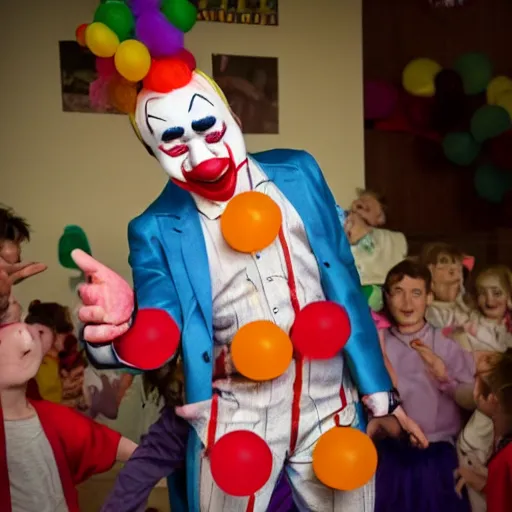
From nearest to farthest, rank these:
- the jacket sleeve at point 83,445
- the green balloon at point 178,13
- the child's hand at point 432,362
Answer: the green balloon at point 178,13, the jacket sleeve at point 83,445, the child's hand at point 432,362

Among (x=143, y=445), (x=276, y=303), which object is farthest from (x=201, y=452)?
(x=276, y=303)

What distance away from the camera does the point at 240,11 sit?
2.29 metres

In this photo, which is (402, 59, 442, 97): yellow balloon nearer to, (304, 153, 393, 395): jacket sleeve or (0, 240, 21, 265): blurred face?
(304, 153, 393, 395): jacket sleeve

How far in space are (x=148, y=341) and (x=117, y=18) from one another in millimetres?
537

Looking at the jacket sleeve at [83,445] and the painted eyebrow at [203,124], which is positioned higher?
the painted eyebrow at [203,124]

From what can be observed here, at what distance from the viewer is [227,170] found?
1.28 meters

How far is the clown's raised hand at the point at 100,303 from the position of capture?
116 centimetres

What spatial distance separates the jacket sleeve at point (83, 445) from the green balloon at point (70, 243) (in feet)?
2.08

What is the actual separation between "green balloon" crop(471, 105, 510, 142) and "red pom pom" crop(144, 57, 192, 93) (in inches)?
60.1

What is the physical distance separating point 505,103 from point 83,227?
1451 millimetres

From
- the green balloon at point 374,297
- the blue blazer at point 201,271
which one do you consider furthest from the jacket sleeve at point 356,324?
the green balloon at point 374,297

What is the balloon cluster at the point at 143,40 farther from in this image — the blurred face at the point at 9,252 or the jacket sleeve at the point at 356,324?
the blurred face at the point at 9,252

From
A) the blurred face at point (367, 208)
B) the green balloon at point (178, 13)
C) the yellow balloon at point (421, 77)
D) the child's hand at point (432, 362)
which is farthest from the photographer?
the yellow balloon at point (421, 77)

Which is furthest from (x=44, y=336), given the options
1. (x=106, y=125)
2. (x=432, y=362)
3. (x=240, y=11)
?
(x=240, y=11)
